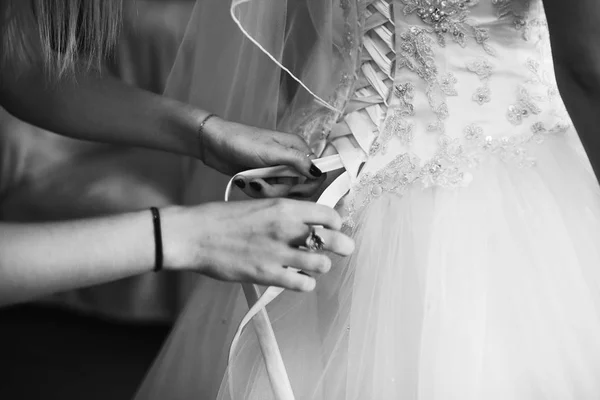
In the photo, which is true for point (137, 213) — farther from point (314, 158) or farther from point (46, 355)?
point (46, 355)

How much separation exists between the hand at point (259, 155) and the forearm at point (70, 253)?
147 millimetres

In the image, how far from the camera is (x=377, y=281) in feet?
1.94

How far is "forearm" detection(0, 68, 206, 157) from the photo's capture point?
750mm

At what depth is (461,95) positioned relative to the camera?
0.61m

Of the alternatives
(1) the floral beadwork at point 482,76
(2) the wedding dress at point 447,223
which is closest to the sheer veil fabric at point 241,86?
(2) the wedding dress at point 447,223

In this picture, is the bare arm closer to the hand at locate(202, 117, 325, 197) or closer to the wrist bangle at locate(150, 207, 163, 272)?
the hand at locate(202, 117, 325, 197)

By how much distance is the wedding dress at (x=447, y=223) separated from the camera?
54 centimetres

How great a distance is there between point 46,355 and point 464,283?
1.07m

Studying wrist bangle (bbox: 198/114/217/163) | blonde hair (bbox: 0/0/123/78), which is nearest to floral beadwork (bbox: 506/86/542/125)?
wrist bangle (bbox: 198/114/217/163)

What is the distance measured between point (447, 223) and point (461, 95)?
0.44ft

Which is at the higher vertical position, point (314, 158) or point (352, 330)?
point (314, 158)

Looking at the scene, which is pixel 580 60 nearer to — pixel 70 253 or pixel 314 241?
pixel 314 241

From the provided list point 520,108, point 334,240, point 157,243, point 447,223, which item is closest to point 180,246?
point 157,243

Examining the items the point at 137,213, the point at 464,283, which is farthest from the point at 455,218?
the point at 137,213
